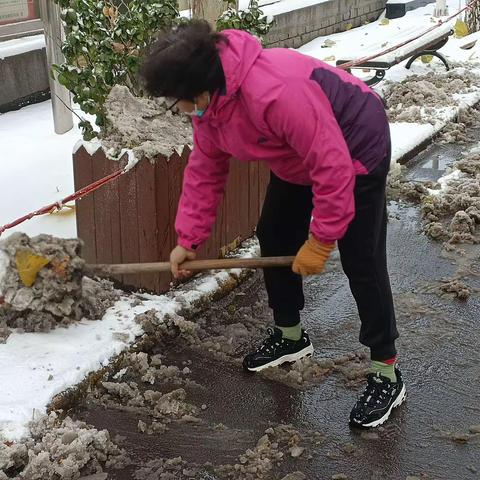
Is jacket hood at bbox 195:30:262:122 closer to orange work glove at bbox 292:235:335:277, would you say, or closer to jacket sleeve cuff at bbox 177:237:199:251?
orange work glove at bbox 292:235:335:277

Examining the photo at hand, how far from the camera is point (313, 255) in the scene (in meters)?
2.94

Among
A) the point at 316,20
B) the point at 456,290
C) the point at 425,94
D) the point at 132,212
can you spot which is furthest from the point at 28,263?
the point at 316,20

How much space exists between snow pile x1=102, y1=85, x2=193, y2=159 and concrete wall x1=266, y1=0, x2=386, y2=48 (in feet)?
22.8

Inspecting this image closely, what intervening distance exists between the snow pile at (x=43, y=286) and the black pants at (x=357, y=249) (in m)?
0.88

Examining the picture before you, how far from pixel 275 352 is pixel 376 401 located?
600mm

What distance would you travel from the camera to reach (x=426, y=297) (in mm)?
4543

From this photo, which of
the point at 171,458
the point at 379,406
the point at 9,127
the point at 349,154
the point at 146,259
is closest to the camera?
the point at 349,154

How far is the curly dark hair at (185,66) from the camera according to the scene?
2.61 metres

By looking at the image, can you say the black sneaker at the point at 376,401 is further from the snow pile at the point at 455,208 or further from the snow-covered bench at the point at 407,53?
the snow-covered bench at the point at 407,53

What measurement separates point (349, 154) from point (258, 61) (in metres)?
0.45

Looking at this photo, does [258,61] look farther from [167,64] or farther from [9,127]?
[9,127]

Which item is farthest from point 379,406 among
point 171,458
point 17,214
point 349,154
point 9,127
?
point 9,127

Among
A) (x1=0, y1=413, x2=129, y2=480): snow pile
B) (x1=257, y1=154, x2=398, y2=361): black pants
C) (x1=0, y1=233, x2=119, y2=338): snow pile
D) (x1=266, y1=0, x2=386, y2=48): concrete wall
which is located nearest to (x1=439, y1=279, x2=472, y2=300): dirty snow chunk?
(x1=257, y1=154, x2=398, y2=361): black pants

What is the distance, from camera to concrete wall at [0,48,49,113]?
26.9 feet
